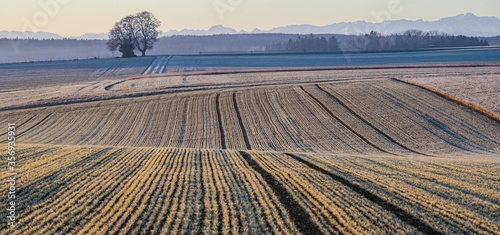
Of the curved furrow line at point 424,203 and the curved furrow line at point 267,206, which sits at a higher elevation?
the curved furrow line at point 267,206

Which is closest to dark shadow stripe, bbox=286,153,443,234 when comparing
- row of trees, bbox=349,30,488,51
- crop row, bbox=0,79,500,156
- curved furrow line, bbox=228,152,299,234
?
curved furrow line, bbox=228,152,299,234

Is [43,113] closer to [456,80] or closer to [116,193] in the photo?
[116,193]

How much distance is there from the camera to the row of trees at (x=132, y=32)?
108 metres

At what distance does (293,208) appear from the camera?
525 inches

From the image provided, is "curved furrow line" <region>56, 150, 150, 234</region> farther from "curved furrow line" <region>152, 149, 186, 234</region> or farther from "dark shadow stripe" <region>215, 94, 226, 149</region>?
"dark shadow stripe" <region>215, 94, 226, 149</region>

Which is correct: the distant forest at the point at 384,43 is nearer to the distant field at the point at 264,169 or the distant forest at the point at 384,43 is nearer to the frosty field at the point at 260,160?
the frosty field at the point at 260,160

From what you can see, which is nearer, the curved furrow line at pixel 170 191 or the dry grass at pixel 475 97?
the curved furrow line at pixel 170 191

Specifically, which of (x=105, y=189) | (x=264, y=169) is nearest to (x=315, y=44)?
(x=264, y=169)

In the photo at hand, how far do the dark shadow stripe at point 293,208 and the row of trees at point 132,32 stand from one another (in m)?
100

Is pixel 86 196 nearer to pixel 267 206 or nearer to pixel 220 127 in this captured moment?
pixel 267 206

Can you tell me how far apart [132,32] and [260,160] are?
98.6m

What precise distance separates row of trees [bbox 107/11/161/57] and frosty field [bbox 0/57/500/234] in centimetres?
6148

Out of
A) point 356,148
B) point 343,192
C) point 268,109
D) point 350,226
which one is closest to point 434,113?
point 356,148

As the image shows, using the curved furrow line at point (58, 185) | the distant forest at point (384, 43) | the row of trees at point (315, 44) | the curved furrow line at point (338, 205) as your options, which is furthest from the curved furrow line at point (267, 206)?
the row of trees at point (315, 44)
